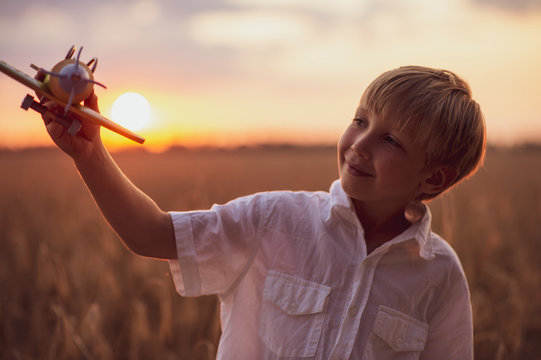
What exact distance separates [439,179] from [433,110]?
0.73ft

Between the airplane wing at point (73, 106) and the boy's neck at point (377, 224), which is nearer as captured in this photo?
the airplane wing at point (73, 106)

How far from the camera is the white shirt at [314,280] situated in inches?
44.3

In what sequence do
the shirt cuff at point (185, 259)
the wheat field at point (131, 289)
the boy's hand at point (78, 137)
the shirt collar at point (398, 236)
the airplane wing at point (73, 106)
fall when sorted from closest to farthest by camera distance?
the airplane wing at point (73, 106)
the boy's hand at point (78, 137)
the shirt cuff at point (185, 259)
the shirt collar at point (398, 236)
the wheat field at point (131, 289)

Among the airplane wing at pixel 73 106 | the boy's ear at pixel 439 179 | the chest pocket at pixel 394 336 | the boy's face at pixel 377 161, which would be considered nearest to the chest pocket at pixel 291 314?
the chest pocket at pixel 394 336

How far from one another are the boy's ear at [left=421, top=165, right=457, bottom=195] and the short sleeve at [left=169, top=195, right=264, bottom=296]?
1.59 ft

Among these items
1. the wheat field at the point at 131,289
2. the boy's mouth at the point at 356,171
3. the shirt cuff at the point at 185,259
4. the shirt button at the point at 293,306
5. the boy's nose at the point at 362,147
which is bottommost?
the wheat field at the point at 131,289

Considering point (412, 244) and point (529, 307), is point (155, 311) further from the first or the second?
point (529, 307)

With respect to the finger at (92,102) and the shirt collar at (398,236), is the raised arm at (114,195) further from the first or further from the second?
the shirt collar at (398,236)

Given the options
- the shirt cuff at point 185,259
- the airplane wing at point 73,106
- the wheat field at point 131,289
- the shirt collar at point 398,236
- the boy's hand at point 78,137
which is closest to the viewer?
the airplane wing at point 73,106

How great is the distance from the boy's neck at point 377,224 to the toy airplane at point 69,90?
0.66 m

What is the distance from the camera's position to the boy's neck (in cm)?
125

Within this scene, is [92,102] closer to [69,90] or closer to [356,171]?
[69,90]

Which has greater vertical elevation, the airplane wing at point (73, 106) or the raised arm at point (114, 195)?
the airplane wing at point (73, 106)

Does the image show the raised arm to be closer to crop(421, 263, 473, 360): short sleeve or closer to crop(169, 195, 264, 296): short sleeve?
crop(169, 195, 264, 296): short sleeve
